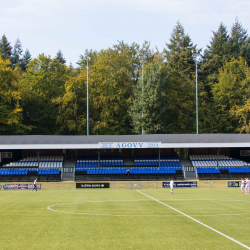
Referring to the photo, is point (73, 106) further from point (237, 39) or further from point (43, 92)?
point (237, 39)

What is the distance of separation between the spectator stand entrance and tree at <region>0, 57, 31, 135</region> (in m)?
8.35

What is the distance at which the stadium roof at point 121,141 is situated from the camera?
4669 cm

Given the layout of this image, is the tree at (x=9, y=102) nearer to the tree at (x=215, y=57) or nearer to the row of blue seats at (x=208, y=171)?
the row of blue seats at (x=208, y=171)

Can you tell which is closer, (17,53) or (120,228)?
(120,228)

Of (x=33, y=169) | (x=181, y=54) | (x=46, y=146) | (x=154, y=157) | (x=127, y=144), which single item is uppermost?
(x=181, y=54)

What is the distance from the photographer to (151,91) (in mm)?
59594

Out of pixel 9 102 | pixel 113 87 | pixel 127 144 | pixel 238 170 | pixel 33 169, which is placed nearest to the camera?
pixel 33 169

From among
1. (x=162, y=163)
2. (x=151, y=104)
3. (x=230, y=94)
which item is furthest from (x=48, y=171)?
(x=230, y=94)

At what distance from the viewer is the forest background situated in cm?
6009

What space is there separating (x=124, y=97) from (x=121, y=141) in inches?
938

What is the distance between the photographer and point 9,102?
59562mm

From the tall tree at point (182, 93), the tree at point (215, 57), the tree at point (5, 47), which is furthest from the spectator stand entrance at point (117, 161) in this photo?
the tree at point (5, 47)

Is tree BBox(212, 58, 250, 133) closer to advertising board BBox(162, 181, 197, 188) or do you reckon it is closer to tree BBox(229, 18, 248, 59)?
tree BBox(229, 18, 248, 59)

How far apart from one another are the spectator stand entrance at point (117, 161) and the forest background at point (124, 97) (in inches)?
393
